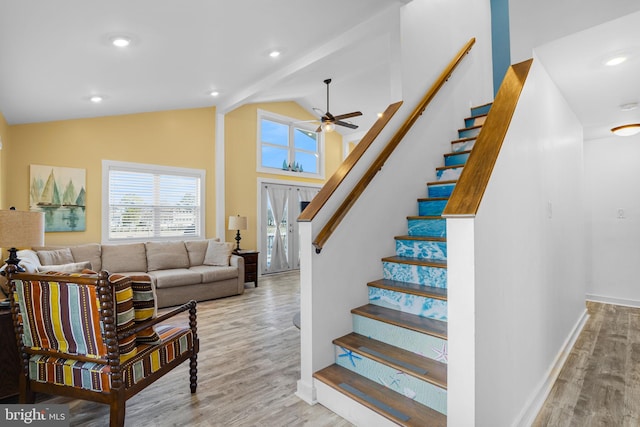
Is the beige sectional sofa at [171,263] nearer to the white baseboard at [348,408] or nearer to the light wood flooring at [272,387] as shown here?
the light wood flooring at [272,387]

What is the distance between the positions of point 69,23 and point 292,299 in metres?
4.02

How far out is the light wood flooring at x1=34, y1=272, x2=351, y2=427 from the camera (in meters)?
2.02

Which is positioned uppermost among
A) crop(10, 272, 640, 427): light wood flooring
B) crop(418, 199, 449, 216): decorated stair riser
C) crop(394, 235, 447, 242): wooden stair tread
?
crop(418, 199, 449, 216): decorated stair riser

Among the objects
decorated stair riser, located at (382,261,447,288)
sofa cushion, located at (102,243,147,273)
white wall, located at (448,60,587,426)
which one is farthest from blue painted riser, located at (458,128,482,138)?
sofa cushion, located at (102,243,147,273)

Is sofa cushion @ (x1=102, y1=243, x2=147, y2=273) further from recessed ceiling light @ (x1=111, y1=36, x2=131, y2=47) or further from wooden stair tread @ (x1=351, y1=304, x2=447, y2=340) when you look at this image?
wooden stair tread @ (x1=351, y1=304, x2=447, y2=340)

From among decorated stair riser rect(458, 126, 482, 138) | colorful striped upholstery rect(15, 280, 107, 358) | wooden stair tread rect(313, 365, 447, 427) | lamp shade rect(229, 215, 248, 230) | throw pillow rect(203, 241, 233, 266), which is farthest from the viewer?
lamp shade rect(229, 215, 248, 230)

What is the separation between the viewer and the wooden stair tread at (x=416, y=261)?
2429mm

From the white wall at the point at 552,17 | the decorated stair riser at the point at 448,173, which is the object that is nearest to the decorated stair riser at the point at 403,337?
the decorated stair riser at the point at 448,173

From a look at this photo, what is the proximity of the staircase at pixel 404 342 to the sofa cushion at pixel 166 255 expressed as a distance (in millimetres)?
3693

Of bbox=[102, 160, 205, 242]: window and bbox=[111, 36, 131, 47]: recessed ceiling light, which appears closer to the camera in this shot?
bbox=[111, 36, 131, 47]: recessed ceiling light

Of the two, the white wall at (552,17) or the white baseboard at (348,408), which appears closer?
the white baseboard at (348,408)

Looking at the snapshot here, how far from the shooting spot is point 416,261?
8.60ft

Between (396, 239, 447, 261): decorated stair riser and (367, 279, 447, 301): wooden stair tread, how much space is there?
0.30 meters

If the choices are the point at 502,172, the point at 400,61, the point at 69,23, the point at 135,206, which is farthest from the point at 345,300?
the point at 135,206
